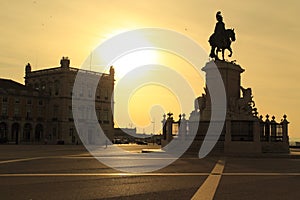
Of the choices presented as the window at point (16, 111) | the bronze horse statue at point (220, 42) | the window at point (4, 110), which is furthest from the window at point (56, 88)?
the bronze horse statue at point (220, 42)

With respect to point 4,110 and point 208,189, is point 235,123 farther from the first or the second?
point 4,110

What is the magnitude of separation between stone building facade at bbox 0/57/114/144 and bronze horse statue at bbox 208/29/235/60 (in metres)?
56.0

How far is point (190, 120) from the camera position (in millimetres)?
36250

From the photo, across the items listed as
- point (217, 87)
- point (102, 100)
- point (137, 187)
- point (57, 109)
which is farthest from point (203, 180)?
point (102, 100)

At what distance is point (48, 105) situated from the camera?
96.4m

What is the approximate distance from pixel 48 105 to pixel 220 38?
65.6 metres

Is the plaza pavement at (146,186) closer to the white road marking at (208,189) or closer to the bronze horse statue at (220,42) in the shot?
the white road marking at (208,189)

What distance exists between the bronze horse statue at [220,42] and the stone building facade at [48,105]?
55969 millimetres

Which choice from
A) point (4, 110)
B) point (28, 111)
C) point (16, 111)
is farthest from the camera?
point (28, 111)

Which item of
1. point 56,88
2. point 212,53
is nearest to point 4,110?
point 56,88

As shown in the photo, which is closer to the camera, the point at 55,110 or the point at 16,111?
the point at 16,111

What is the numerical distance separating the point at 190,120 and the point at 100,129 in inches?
2665

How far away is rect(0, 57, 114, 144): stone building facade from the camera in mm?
87125

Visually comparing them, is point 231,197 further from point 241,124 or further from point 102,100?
point 102,100
